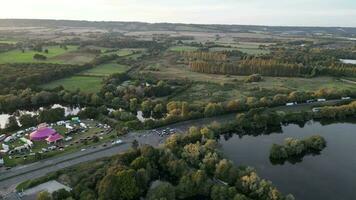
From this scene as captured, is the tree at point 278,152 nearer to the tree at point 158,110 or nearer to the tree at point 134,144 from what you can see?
the tree at point 134,144

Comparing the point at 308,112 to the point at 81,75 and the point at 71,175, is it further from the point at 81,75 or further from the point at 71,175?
the point at 81,75

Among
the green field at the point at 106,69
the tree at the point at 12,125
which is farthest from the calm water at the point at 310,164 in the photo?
the green field at the point at 106,69

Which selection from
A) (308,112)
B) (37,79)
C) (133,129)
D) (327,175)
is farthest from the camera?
(37,79)

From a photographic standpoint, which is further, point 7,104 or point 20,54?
point 20,54

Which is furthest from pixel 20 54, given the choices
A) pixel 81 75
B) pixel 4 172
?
pixel 4 172

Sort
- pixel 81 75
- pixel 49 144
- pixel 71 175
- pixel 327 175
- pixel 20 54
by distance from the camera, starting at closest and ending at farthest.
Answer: pixel 71 175, pixel 327 175, pixel 49 144, pixel 81 75, pixel 20 54

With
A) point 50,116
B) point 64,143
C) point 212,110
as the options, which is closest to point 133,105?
point 212,110

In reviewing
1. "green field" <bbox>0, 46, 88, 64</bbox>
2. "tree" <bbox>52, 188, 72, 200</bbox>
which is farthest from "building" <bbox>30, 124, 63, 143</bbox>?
"green field" <bbox>0, 46, 88, 64</bbox>

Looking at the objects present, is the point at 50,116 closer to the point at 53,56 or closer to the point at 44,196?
the point at 44,196
